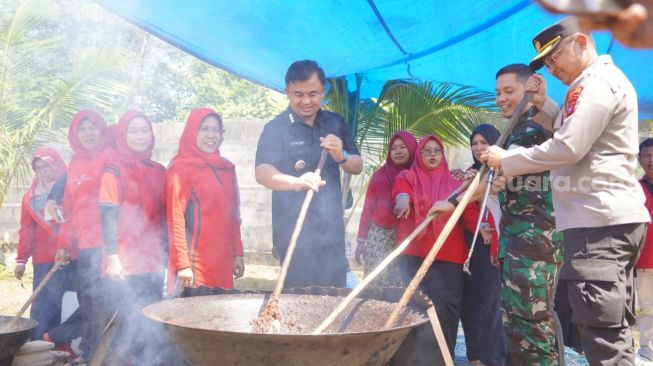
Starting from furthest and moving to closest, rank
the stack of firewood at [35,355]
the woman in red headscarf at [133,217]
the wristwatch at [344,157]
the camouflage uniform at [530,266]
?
the woman in red headscarf at [133,217] < the stack of firewood at [35,355] < the wristwatch at [344,157] < the camouflage uniform at [530,266]

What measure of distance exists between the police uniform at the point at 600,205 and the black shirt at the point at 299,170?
1.38 metres

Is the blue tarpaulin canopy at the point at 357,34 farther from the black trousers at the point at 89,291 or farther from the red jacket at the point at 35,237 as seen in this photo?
the red jacket at the point at 35,237

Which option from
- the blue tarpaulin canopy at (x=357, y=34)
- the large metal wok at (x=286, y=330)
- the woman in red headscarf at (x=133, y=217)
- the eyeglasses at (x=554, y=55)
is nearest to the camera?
the large metal wok at (x=286, y=330)

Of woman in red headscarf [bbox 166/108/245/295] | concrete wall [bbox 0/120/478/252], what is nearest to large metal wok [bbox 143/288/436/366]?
woman in red headscarf [bbox 166/108/245/295]

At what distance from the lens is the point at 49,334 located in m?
4.49

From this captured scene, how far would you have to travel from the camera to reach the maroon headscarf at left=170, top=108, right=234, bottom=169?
3.61m

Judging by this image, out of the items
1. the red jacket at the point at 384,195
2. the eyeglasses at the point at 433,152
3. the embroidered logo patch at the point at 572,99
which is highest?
the embroidered logo patch at the point at 572,99

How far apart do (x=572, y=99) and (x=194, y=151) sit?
2.31 meters

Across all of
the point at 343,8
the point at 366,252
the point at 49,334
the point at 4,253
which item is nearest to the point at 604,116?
the point at 343,8

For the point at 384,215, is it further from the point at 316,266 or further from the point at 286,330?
the point at 286,330

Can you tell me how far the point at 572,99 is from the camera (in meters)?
2.38

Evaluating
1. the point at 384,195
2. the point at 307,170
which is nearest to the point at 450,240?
the point at 384,195

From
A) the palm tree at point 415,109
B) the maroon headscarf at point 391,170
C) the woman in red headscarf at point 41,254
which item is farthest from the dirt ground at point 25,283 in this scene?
the maroon headscarf at point 391,170

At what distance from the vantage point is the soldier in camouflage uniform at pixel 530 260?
2.83m
